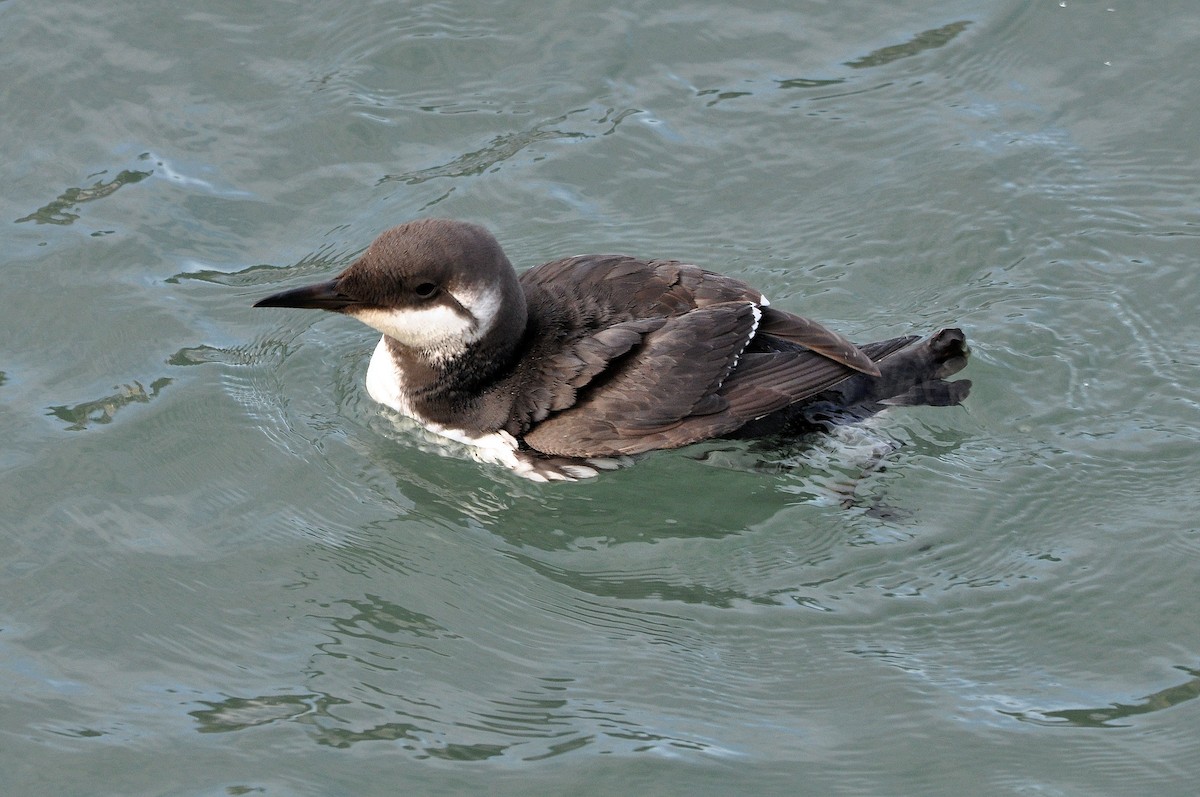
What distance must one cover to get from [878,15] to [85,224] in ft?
18.4

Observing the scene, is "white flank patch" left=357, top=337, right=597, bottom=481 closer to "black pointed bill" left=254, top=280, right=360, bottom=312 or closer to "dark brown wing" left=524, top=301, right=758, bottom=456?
"dark brown wing" left=524, top=301, right=758, bottom=456

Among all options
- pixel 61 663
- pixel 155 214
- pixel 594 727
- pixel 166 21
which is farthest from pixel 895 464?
pixel 166 21

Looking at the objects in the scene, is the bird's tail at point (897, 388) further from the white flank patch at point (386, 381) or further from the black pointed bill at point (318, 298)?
the black pointed bill at point (318, 298)

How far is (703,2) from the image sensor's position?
10297mm

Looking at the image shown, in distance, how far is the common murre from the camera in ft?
22.5

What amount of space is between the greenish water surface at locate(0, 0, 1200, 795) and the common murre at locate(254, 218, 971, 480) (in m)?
0.28

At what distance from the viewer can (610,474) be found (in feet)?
23.6

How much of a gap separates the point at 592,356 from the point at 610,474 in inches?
26.2

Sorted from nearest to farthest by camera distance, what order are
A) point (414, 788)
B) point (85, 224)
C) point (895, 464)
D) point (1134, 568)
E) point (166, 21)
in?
point (414, 788) < point (1134, 568) < point (895, 464) < point (85, 224) < point (166, 21)

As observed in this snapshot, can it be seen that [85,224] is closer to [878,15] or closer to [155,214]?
[155,214]

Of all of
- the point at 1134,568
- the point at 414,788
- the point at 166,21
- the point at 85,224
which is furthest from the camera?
the point at 166,21

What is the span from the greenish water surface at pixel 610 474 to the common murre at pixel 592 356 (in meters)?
0.28

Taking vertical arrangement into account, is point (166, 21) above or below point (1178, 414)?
above

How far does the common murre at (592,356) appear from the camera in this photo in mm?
6863
